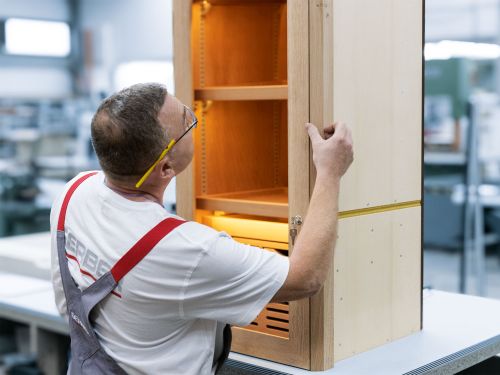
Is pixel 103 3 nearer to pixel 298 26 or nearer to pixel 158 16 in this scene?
pixel 158 16

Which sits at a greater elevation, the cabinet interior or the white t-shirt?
the cabinet interior

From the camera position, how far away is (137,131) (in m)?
1.54

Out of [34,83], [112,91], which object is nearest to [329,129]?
[112,91]

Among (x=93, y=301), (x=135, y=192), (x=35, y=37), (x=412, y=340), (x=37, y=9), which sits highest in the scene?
(x=37, y=9)

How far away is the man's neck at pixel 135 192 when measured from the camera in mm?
1639

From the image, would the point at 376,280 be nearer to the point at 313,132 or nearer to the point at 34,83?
the point at 313,132

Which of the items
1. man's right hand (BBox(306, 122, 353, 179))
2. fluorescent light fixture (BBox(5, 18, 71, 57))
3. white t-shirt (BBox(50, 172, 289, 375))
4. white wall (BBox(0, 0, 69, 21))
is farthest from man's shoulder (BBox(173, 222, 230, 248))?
white wall (BBox(0, 0, 69, 21))

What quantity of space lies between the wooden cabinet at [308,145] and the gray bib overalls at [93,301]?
32cm

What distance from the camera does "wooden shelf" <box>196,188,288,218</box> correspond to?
1939mm

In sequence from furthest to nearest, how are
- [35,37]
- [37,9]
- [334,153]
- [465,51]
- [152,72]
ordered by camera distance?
[37,9] → [35,37] → [465,51] → [152,72] → [334,153]

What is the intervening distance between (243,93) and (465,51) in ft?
24.1

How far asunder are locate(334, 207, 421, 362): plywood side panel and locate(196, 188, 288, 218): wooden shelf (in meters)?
0.18

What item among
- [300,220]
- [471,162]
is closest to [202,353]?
[300,220]

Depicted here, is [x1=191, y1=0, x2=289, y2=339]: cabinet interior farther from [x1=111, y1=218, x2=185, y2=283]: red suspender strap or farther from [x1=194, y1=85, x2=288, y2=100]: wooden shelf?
[x1=111, y1=218, x2=185, y2=283]: red suspender strap
